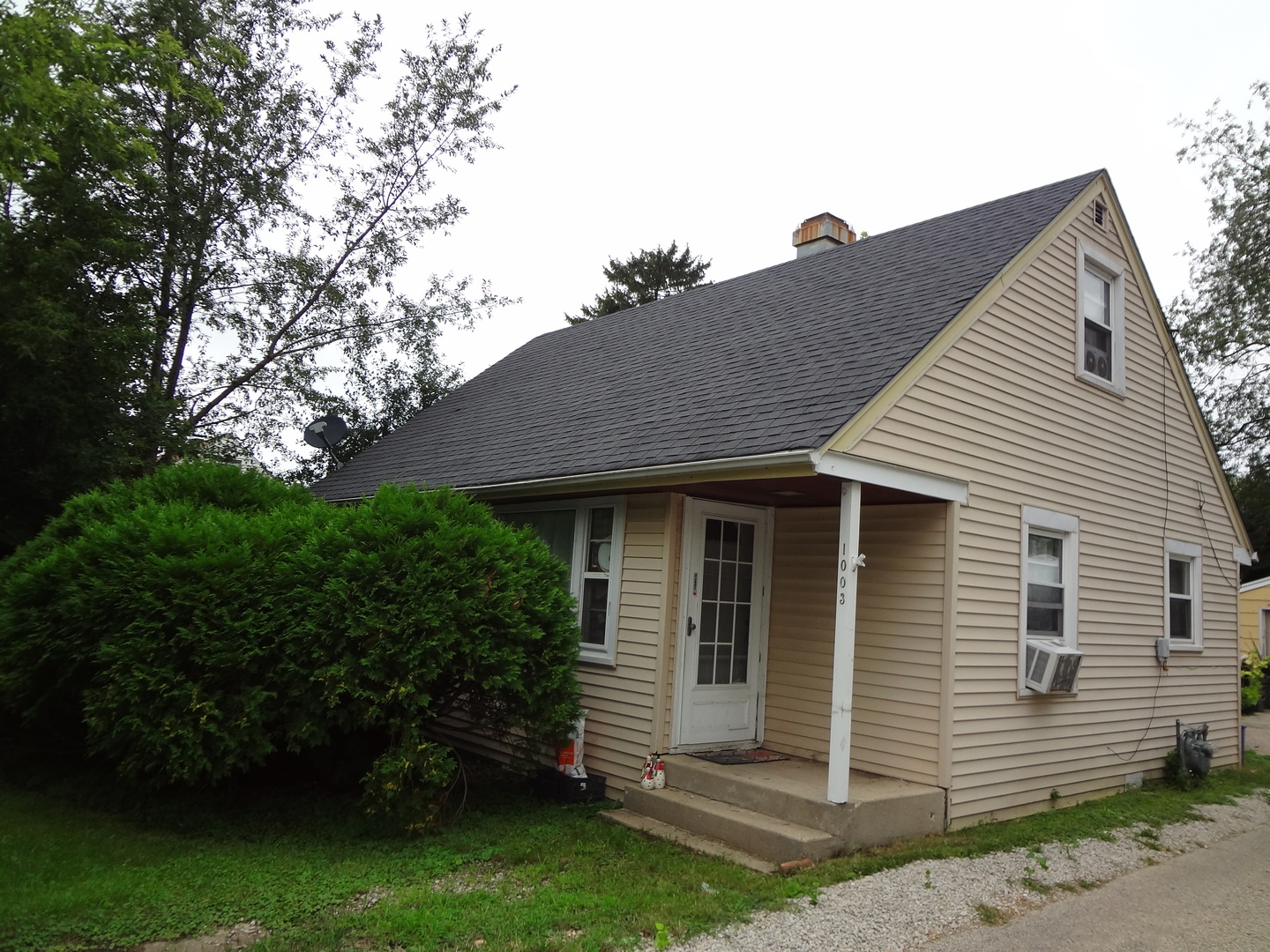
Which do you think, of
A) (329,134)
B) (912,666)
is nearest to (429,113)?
(329,134)

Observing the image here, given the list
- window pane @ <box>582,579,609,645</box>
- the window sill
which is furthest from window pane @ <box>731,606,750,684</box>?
the window sill

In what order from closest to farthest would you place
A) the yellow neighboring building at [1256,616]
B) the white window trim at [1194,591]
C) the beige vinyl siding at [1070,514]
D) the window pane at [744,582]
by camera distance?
1. the beige vinyl siding at [1070,514]
2. the window pane at [744,582]
3. the white window trim at [1194,591]
4. the yellow neighboring building at [1256,616]

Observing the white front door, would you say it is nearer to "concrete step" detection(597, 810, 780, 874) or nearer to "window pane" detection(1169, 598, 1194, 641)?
"concrete step" detection(597, 810, 780, 874)

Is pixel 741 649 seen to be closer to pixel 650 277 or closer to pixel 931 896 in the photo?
pixel 931 896

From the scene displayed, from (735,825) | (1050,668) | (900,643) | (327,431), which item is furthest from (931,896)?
(327,431)

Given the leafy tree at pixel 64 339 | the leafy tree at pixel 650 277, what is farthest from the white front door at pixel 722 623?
the leafy tree at pixel 650 277

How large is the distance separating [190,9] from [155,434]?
744 cm

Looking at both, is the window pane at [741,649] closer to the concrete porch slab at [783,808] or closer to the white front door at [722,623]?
the white front door at [722,623]

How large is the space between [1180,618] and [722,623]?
612 centimetres

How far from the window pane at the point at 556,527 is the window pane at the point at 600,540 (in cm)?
28

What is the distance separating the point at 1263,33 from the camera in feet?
49.3

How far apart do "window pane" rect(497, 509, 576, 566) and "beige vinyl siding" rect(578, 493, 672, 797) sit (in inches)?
36.4

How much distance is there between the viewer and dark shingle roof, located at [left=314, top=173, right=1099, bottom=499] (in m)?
6.88

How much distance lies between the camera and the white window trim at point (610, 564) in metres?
7.85
